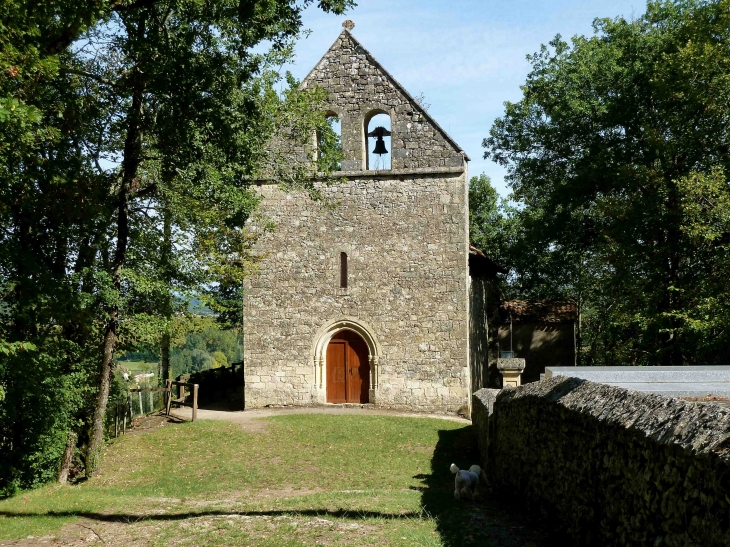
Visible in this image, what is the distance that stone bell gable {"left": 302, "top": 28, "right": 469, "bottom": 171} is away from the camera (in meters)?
18.7

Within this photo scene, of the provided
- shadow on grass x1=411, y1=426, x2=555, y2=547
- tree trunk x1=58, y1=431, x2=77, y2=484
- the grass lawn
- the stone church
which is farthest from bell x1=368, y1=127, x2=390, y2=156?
tree trunk x1=58, y1=431, x2=77, y2=484

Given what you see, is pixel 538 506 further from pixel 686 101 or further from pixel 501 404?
pixel 686 101

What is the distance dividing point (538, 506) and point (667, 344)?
1481 cm

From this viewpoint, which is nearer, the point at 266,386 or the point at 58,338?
the point at 58,338

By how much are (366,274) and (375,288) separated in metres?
0.47

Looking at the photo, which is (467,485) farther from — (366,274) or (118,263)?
(366,274)

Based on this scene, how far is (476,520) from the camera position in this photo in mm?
7230

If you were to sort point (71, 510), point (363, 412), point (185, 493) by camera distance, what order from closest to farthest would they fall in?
point (71, 510), point (185, 493), point (363, 412)

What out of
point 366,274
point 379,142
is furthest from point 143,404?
point 379,142

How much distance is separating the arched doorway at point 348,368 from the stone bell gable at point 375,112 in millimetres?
4979

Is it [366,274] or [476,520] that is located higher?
[366,274]

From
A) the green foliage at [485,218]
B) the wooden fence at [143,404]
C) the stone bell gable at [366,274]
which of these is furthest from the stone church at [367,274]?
the green foliage at [485,218]

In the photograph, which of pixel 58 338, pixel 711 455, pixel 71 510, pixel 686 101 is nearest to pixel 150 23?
pixel 58 338

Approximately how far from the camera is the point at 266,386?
62.8 ft
